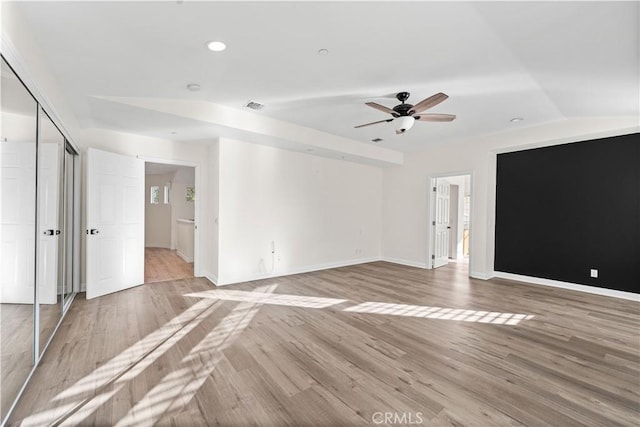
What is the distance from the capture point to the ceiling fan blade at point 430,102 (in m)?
3.05

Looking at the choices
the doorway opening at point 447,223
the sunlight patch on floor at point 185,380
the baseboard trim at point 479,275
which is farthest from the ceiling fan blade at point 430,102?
the baseboard trim at point 479,275

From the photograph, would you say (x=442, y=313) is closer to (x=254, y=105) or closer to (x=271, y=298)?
(x=271, y=298)

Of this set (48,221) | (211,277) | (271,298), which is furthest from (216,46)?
(211,277)

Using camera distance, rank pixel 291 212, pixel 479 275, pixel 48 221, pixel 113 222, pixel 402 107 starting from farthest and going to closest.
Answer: pixel 291 212 → pixel 479 275 → pixel 113 222 → pixel 402 107 → pixel 48 221

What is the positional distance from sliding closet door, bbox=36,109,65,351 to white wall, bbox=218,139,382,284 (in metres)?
2.01

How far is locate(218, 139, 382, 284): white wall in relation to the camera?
4855 mm

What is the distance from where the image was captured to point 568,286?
4.72m

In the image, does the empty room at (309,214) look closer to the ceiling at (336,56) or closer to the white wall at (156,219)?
the ceiling at (336,56)

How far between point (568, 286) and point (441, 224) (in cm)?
256

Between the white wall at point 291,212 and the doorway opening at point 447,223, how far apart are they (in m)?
1.46

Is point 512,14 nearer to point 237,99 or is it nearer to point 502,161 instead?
point 237,99

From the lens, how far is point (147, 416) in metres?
1.76

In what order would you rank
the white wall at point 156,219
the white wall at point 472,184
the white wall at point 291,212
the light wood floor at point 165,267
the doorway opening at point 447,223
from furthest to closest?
1. the white wall at point 156,219
2. the doorway opening at point 447,223
3. the light wood floor at point 165,267
4. the white wall at point 291,212
5. the white wall at point 472,184

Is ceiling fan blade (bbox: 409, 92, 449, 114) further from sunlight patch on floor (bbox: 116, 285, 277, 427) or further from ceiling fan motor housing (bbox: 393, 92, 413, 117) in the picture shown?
sunlight patch on floor (bbox: 116, 285, 277, 427)
